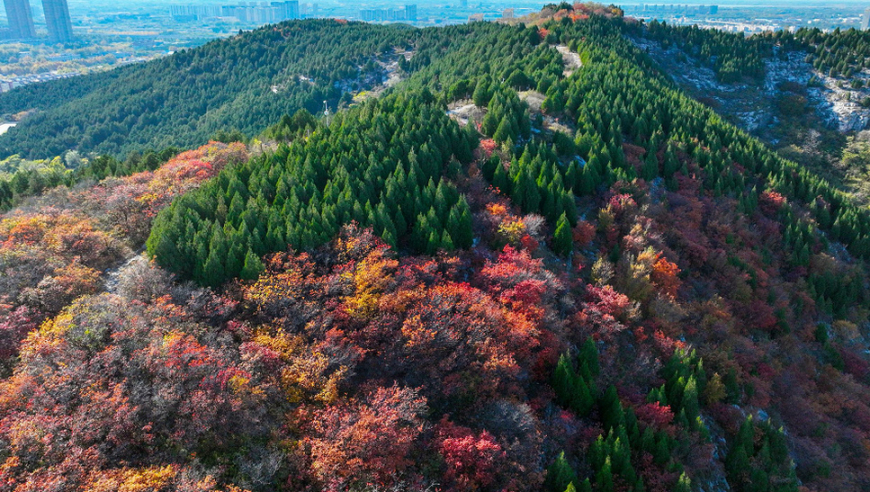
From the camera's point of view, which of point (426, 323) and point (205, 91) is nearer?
point (426, 323)

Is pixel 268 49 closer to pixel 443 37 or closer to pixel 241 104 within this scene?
pixel 241 104

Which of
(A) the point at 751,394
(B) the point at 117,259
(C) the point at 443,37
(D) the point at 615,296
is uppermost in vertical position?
(C) the point at 443,37

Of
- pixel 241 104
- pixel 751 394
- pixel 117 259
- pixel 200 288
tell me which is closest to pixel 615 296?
pixel 751 394

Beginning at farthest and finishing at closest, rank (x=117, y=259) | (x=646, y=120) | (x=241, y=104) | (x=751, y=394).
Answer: (x=241, y=104) → (x=646, y=120) → (x=751, y=394) → (x=117, y=259)

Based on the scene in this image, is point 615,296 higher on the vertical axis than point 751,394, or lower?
higher

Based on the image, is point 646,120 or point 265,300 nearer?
point 265,300

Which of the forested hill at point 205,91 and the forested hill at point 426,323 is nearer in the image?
the forested hill at point 426,323

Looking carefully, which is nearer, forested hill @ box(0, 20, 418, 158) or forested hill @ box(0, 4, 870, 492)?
forested hill @ box(0, 4, 870, 492)

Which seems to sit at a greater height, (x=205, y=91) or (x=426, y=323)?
(x=426, y=323)
